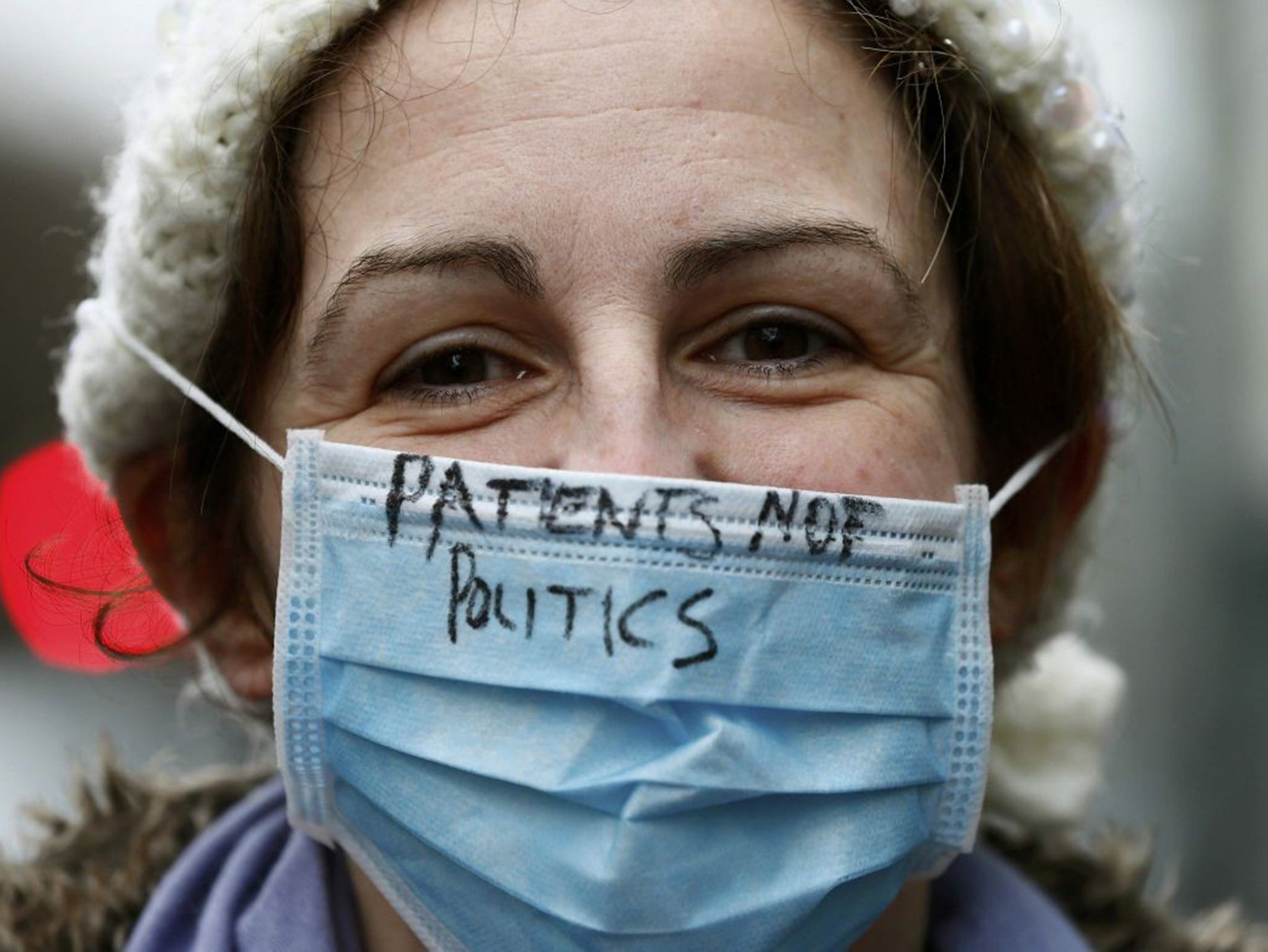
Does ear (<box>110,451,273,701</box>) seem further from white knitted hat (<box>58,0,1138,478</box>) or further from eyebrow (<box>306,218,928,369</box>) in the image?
eyebrow (<box>306,218,928,369</box>)

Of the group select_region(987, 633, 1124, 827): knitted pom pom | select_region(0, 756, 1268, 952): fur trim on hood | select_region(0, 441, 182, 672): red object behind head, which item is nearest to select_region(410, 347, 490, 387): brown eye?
select_region(0, 441, 182, 672): red object behind head

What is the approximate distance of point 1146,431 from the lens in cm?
624

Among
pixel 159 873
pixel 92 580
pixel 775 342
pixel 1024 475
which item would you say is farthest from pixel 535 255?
pixel 159 873

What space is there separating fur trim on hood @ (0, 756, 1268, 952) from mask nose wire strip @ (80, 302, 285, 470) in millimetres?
796

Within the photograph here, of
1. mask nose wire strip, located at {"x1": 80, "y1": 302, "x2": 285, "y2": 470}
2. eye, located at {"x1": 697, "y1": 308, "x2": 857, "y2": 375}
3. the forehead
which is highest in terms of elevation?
the forehead

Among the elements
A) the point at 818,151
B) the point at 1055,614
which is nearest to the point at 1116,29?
the point at 1055,614

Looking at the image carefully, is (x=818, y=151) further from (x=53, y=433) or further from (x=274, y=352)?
(x=53, y=433)

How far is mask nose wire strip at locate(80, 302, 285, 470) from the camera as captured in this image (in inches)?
74.1

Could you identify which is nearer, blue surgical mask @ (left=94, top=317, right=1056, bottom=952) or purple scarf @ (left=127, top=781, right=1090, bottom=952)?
blue surgical mask @ (left=94, top=317, right=1056, bottom=952)

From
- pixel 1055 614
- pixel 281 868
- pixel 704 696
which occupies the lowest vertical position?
pixel 281 868

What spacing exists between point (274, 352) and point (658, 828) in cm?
91

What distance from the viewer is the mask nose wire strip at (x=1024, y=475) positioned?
1954 mm

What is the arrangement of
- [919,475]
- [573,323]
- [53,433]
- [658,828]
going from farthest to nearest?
[53,433]
[919,475]
[573,323]
[658,828]

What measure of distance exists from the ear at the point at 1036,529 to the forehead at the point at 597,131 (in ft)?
1.70
